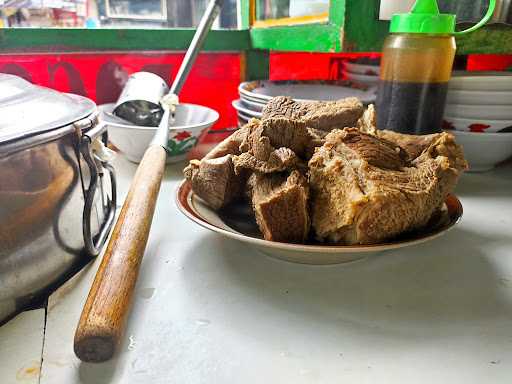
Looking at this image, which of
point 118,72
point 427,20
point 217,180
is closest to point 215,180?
point 217,180

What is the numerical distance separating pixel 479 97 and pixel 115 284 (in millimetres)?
752

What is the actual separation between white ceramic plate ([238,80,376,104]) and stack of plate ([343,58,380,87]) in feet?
0.16

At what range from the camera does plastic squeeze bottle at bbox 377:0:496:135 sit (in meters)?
0.62

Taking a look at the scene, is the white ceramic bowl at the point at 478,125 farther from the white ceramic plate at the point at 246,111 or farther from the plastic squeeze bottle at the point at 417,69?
the white ceramic plate at the point at 246,111

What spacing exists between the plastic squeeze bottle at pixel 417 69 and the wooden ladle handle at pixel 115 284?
476 millimetres

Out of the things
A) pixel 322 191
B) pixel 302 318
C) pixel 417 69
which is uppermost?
pixel 417 69

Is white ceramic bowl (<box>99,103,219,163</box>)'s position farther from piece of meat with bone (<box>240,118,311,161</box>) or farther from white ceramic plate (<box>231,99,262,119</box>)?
piece of meat with bone (<box>240,118,311,161</box>)

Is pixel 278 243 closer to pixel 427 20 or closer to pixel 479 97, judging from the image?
pixel 427 20

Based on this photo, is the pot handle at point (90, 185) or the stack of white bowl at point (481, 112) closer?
the pot handle at point (90, 185)

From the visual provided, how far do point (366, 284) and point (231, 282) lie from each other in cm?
16

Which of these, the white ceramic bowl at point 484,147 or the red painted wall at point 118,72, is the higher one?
the red painted wall at point 118,72

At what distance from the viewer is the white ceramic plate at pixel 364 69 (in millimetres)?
1031

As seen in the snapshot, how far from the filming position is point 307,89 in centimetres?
102

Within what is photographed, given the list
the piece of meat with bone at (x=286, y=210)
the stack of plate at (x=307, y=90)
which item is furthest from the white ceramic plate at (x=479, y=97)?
the piece of meat with bone at (x=286, y=210)
